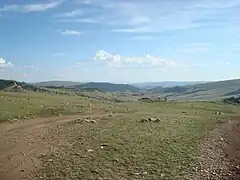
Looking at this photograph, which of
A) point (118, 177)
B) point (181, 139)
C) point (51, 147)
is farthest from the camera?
point (181, 139)

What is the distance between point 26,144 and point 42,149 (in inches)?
83.9

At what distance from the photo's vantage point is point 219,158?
68.8ft

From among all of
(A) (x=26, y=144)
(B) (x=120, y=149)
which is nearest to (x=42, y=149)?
(A) (x=26, y=144)

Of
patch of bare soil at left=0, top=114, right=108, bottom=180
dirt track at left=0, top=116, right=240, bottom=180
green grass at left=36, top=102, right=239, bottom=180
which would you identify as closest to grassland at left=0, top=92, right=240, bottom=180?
green grass at left=36, top=102, right=239, bottom=180

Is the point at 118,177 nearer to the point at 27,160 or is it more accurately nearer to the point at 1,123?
the point at 27,160

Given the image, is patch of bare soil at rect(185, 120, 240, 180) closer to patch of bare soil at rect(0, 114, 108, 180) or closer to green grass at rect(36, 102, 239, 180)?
green grass at rect(36, 102, 239, 180)

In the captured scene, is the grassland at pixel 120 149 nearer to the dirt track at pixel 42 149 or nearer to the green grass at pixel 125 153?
the green grass at pixel 125 153

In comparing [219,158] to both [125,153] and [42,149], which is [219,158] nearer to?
[125,153]

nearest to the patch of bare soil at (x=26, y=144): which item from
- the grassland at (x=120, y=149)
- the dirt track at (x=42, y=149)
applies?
the dirt track at (x=42, y=149)

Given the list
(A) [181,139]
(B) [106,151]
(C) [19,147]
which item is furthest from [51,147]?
(A) [181,139]

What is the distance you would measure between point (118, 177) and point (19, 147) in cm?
871

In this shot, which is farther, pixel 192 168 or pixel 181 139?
pixel 181 139

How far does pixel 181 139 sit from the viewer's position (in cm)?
2534

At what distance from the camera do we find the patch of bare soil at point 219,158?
17.7m
